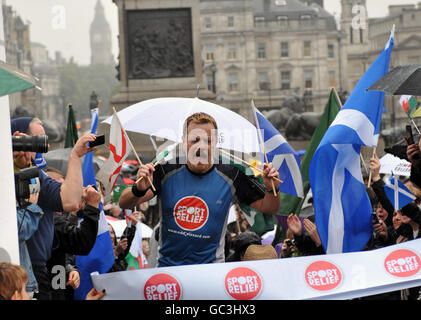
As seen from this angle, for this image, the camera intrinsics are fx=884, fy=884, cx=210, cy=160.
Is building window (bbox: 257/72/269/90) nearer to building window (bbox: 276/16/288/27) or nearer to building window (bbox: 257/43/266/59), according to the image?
building window (bbox: 257/43/266/59)

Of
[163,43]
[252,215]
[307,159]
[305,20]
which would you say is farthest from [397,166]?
[305,20]

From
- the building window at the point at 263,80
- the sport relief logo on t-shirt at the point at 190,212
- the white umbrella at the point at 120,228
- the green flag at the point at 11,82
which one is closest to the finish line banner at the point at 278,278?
the sport relief logo on t-shirt at the point at 190,212

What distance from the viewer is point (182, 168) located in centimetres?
535

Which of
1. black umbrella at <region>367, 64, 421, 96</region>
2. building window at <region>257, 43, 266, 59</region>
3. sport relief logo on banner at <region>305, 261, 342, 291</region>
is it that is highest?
building window at <region>257, 43, 266, 59</region>

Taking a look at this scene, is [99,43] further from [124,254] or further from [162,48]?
[124,254]

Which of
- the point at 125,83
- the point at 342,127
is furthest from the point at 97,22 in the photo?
the point at 342,127

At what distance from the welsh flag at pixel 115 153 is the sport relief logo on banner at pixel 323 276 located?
1443 millimetres

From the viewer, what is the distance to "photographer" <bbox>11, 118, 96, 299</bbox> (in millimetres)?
4789

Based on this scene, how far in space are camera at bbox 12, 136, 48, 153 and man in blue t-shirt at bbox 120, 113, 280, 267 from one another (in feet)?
2.58

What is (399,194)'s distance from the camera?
6.02 meters

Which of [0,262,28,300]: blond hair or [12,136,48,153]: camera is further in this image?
[12,136,48,153]: camera

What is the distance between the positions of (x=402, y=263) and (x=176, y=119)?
1.87m

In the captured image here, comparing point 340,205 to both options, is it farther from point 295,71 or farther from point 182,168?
point 295,71

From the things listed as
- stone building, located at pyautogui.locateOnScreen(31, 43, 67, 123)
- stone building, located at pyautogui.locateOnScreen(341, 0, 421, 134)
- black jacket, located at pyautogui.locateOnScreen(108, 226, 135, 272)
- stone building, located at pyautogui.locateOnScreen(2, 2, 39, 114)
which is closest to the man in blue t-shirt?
black jacket, located at pyautogui.locateOnScreen(108, 226, 135, 272)
